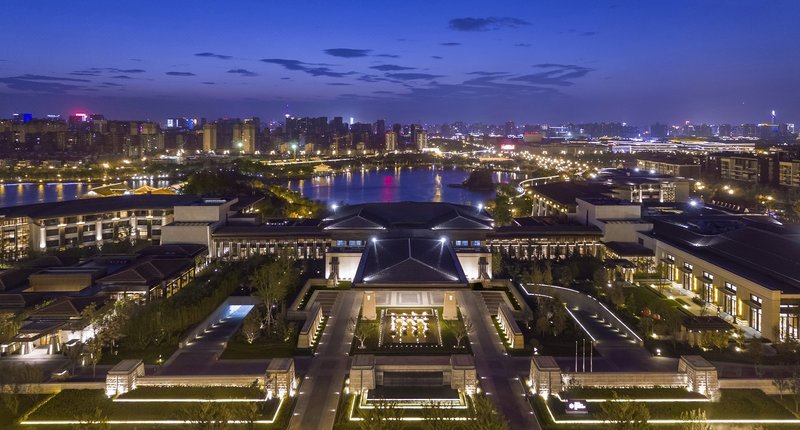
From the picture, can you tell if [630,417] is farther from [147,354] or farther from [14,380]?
[14,380]

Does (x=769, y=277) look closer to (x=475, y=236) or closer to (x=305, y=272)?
(x=475, y=236)

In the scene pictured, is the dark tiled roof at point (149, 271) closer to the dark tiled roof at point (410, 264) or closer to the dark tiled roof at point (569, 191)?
the dark tiled roof at point (410, 264)

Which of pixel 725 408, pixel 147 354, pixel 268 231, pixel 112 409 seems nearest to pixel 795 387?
pixel 725 408

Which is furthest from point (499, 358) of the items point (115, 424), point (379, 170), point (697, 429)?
point (379, 170)

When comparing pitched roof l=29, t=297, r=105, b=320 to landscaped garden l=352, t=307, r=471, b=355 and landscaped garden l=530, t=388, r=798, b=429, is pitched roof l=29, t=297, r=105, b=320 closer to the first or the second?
landscaped garden l=352, t=307, r=471, b=355

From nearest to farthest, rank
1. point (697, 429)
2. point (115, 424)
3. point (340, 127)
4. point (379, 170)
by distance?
point (697, 429) < point (115, 424) < point (379, 170) < point (340, 127)

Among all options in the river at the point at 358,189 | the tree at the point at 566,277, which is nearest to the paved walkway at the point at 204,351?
the tree at the point at 566,277

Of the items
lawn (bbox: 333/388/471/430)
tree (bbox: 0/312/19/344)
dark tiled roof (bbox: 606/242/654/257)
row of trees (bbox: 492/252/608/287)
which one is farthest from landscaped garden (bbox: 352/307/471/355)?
dark tiled roof (bbox: 606/242/654/257)

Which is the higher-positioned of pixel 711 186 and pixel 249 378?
pixel 711 186
